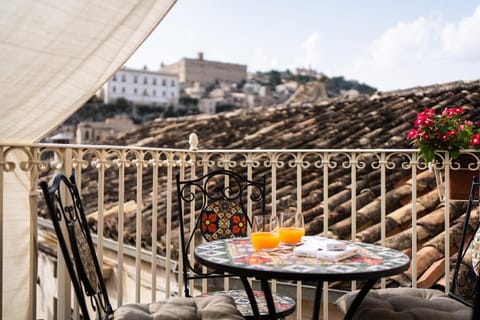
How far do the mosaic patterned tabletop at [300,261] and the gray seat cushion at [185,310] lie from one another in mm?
285

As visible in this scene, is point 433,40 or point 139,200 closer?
point 139,200

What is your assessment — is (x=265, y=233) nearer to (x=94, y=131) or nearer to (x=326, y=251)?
(x=326, y=251)

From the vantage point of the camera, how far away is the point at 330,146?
5.52 m

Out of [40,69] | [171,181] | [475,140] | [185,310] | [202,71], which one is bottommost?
[185,310]

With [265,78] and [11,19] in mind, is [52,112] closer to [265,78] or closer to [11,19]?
[11,19]

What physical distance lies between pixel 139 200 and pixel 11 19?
4.53 feet

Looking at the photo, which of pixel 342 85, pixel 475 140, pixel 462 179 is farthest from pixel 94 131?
pixel 475 140

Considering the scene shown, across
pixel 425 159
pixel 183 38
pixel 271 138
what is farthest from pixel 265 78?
pixel 425 159

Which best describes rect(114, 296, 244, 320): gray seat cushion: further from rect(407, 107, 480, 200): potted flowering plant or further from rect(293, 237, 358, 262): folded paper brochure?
rect(407, 107, 480, 200): potted flowering plant

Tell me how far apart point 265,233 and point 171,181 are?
1223mm

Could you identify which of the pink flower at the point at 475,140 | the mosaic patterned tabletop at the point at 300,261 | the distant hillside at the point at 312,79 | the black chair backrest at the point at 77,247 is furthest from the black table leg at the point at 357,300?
the distant hillside at the point at 312,79

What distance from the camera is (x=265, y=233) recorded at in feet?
6.42

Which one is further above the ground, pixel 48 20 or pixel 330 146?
pixel 48 20

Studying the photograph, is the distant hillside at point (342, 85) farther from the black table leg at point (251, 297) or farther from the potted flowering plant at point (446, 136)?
the black table leg at point (251, 297)
